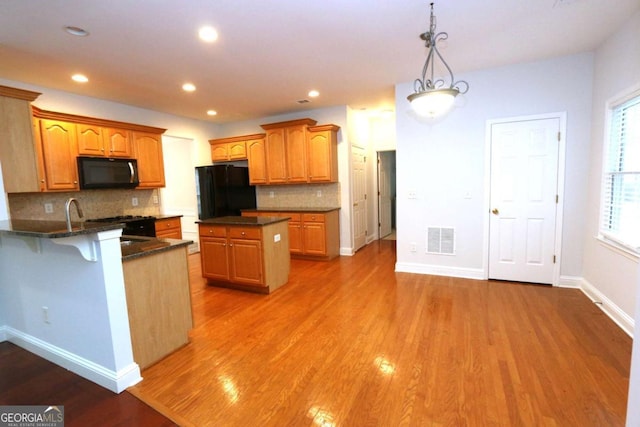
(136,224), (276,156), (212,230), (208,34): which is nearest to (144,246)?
(212,230)

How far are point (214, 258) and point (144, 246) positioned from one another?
1592 mm

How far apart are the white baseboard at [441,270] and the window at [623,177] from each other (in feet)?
4.47

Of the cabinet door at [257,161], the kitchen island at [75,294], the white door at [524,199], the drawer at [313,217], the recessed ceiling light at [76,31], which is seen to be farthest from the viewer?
the cabinet door at [257,161]

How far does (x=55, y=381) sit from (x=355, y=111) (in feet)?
17.5

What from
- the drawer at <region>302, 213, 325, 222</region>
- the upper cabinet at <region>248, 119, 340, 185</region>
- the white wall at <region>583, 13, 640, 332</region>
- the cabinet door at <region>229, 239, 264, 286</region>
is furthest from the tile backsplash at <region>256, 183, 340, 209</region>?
the white wall at <region>583, 13, 640, 332</region>

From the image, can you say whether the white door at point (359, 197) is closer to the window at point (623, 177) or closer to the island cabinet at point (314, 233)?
the island cabinet at point (314, 233)

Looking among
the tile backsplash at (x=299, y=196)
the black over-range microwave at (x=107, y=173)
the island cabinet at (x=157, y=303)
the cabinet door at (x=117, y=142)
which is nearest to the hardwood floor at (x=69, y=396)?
the island cabinet at (x=157, y=303)

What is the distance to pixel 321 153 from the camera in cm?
514

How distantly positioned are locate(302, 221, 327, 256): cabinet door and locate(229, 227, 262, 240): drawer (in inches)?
66.3

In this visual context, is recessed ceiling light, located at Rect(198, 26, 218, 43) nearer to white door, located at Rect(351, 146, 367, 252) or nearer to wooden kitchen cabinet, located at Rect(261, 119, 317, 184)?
wooden kitchen cabinet, located at Rect(261, 119, 317, 184)

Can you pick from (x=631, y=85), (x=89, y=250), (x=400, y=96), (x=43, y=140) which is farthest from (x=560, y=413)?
(x=43, y=140)

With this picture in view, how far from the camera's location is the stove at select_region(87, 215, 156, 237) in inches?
169

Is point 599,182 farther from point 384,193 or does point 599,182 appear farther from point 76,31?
point 76,31

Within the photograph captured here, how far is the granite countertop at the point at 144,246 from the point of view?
2.09m
